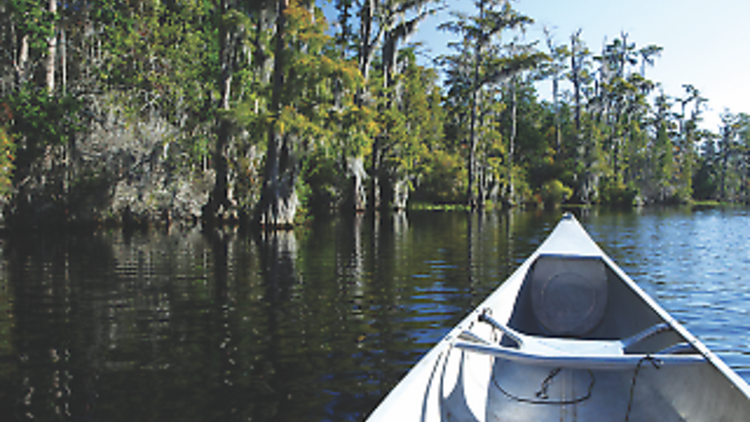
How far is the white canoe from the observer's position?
307 centimetres

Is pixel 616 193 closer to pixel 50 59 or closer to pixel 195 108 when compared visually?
pixel 195 108

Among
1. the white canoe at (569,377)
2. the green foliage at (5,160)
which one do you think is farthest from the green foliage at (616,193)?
the white canoe at (569,377)

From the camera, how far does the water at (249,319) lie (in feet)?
15.0

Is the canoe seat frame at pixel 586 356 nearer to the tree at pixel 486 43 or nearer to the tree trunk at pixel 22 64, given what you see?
the tree trunk at pixel 22 64

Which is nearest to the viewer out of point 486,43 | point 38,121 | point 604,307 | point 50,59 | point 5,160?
point 604,307

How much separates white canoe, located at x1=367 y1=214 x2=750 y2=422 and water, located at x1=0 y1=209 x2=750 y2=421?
98 cm

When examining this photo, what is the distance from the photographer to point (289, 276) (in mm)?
10914

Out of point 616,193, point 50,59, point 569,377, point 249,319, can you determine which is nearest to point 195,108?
point 50,59

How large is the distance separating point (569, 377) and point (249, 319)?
14.8ft

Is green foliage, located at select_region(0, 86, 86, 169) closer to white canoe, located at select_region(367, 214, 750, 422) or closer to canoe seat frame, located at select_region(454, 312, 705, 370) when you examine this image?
white canoe, located at select_region(367, 214, 750, 422)

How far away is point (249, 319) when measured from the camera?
23.9 ft

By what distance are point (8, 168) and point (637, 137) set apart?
2555 inches

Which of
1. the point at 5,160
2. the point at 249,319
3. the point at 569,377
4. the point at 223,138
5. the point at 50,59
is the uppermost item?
the point at 50,59

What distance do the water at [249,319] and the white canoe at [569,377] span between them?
38.8 inches
